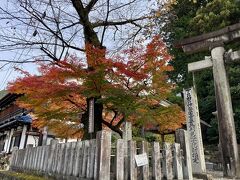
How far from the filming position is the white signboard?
558cm

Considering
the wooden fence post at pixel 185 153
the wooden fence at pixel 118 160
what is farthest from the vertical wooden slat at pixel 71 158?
the wooden fence post at pixel 185 153

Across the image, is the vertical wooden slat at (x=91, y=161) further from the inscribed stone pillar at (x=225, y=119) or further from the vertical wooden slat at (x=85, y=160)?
the inscribed stone pillar at (x=225, y=119)

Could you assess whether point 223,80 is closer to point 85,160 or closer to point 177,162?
point 177,162

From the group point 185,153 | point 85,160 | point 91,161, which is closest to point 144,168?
point 91,161

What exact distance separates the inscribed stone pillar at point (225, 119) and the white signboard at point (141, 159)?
2935 mm

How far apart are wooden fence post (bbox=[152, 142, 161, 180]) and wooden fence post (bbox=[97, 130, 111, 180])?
1270 millimetres

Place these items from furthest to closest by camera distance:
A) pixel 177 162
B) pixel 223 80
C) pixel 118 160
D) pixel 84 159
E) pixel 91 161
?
1. pixel 223 80
2. pixel 177 162
3. pixel 84 159
4. pixel 91 161
5. pixel 118 160

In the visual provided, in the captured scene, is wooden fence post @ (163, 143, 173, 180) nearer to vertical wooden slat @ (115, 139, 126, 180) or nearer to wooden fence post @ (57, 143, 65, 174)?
vertical wooden slat @ (115, 139, 126, 180)

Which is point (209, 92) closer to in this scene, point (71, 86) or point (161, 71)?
point (161, 71)

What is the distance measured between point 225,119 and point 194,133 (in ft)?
3.39

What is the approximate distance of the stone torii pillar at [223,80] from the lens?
7152 mm

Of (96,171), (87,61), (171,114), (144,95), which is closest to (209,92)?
(171,114)

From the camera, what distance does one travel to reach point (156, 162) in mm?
5910

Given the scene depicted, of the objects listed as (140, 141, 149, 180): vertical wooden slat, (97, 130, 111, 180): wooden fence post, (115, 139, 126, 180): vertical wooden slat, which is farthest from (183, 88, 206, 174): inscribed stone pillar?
(97, 130, 111, 180): wooden fence post
